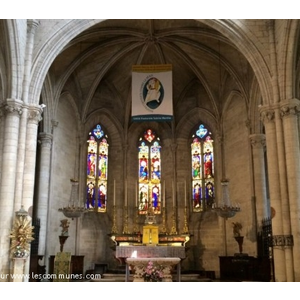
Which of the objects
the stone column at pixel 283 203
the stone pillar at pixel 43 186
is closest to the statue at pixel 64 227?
the stone pillar at pixel 43 186

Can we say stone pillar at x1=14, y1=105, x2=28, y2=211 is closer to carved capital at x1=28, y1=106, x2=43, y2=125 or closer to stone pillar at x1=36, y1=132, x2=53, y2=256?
carved capital at x1=28, y1=106, x2=43, y2=125

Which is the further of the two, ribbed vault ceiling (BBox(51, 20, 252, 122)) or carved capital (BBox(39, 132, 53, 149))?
ribbed vault ceiling (BBox(51, 20, 252, 122))

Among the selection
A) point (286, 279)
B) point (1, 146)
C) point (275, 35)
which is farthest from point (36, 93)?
point (286, 279)

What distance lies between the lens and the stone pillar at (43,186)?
66.7 feet

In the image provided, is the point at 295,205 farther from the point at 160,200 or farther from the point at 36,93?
the point at 160,200

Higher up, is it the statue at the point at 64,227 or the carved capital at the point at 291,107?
the carved capital at the point at 291,107

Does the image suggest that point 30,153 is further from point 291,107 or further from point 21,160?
point 291,107

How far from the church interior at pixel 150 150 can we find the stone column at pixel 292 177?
0.04 m

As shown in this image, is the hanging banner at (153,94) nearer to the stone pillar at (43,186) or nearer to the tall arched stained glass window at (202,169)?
the stone pillar at (43,186)

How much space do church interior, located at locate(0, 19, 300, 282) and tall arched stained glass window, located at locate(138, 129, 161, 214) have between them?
0.06 m

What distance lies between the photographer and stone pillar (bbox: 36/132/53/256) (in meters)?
20.3

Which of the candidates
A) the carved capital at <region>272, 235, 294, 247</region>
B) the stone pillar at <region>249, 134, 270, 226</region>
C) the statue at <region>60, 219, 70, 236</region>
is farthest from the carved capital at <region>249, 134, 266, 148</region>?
the statue at <region>60, 219, 70, 236</region>

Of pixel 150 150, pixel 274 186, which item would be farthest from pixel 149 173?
pixel 274 186

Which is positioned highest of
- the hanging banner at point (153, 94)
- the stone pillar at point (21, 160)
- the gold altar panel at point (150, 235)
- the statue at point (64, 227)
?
the hanging banner at point (153, 94)
